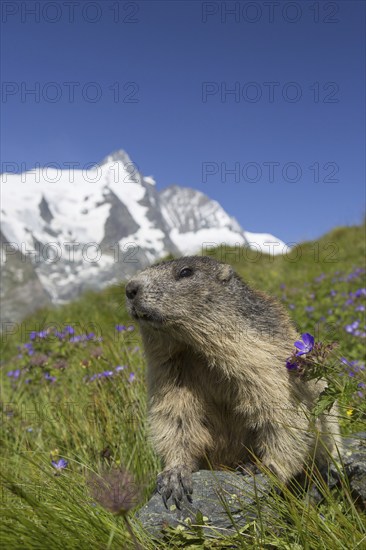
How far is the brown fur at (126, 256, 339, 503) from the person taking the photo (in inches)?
134

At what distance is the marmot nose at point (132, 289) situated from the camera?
3707 mm

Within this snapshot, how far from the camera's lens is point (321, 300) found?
35.2ft

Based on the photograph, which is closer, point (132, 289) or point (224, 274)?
point (132, 289)

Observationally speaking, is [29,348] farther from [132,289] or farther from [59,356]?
[132,289]

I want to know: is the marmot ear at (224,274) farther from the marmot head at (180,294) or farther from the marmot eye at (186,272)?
the marmot eye at (186,272)

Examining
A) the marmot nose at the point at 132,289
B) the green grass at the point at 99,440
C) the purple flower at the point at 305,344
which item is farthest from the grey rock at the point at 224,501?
the marmot nose at the point at 132,289

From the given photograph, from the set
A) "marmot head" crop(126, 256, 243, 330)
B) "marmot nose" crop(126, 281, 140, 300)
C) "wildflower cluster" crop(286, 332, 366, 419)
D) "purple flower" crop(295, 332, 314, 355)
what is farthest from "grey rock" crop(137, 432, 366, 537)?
"marmot nose" crop(126, 281, 140, 300)

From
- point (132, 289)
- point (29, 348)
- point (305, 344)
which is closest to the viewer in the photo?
point (305, 344)

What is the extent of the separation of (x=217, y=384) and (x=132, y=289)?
94 centimetres

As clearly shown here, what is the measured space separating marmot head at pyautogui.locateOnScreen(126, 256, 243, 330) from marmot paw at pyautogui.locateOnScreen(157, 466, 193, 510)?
3.29ft

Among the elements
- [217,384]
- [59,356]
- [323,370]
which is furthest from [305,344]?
[59,356]

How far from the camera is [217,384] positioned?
3.56 m

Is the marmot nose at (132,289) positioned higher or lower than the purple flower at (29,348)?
higher

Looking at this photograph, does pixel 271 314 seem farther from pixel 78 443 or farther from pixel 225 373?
pixel 78 443
